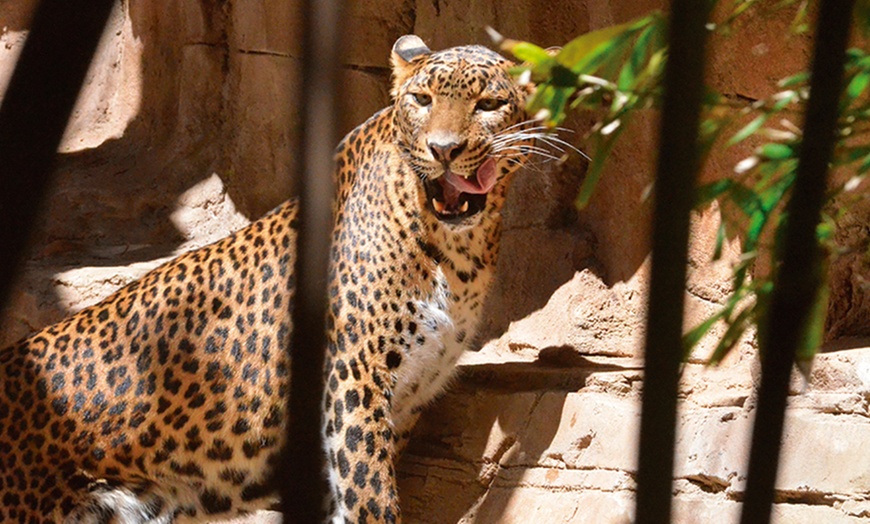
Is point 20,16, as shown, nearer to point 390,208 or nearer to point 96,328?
point 96,328

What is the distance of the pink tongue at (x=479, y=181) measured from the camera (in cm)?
573

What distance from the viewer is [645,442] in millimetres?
1653

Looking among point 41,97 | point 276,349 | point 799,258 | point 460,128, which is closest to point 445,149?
point 460,128

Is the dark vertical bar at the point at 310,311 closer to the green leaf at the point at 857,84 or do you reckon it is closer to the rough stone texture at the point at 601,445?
the green leaf at the point at 857,84

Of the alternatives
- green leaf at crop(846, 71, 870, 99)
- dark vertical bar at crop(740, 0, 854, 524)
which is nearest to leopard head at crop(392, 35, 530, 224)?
green leaf at crop(846, 71, 870, 99)

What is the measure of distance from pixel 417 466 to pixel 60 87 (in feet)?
17.8

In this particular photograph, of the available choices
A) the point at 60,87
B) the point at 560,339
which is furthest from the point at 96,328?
the point at 60,87

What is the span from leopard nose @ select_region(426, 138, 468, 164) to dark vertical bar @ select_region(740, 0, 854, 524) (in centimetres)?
384

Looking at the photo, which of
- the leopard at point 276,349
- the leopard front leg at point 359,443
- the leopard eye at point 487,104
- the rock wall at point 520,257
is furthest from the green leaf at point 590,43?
the leopard front leg at point 359,443

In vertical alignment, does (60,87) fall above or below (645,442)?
above

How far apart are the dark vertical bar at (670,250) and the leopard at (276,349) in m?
4.02

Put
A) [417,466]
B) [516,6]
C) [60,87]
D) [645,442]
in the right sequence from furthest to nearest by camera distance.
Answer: [516,6] → [417,466] → [645,442] → [60,87]

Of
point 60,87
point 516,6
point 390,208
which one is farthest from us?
point 516,6

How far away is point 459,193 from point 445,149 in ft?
1.19
